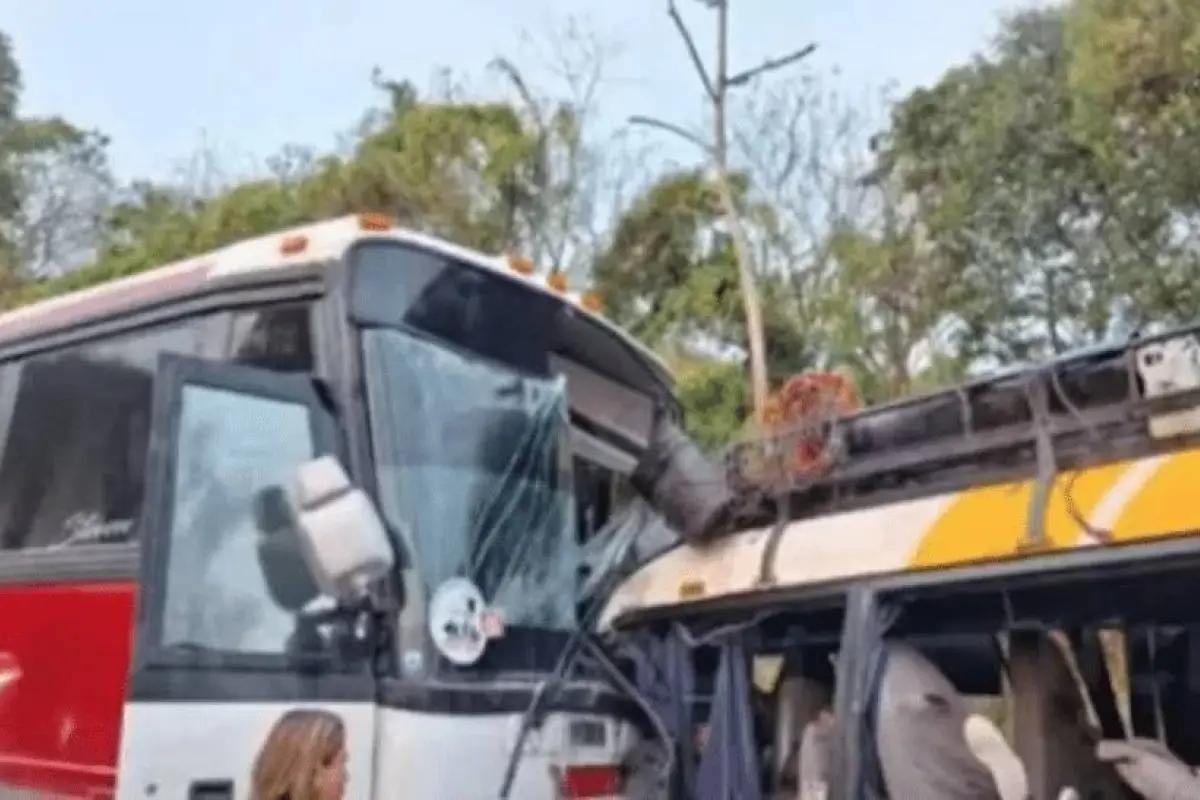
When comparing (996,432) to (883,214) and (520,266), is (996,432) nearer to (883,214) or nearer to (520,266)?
(520,266)

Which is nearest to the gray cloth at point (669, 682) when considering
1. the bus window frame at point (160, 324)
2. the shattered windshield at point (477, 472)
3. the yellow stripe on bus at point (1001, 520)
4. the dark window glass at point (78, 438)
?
the shattered windshield at point (477, 472)

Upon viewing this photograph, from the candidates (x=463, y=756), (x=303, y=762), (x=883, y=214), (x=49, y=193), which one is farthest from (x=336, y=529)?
(x=49, y=193)

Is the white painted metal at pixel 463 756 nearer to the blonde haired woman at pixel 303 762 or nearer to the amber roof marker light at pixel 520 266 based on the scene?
the blonde haired woman at pixel 303 762

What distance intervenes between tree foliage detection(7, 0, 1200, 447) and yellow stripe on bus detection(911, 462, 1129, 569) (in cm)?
1082

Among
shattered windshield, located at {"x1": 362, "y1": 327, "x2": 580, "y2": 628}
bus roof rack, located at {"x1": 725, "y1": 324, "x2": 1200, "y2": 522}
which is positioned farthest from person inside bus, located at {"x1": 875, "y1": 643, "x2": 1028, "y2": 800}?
shattered windshield, located at {"x1": 362, "y1": 327, "x2": 580, "y2": 628}

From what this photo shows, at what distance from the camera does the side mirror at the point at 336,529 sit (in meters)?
4.56

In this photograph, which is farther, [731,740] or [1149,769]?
[731,740]

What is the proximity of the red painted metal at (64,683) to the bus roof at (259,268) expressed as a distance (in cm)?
97

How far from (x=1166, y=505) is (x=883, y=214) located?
791 inches

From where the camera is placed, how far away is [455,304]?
5.52 metres

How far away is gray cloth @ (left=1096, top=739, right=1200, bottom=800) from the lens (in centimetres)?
433

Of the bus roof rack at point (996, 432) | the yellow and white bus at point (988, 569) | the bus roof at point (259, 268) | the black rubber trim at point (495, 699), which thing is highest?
the bus roof at point (259, 268)

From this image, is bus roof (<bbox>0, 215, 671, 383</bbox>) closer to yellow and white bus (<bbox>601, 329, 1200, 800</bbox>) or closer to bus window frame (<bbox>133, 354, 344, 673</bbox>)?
bus window frame (<bbox>133, 354, 344, 673</bbox>)

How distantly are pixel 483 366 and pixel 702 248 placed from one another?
17.1m
